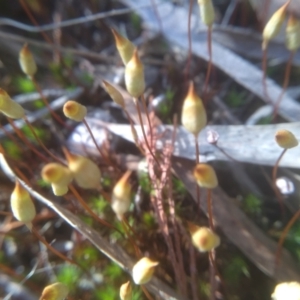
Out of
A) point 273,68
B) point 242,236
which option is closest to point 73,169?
point 242,236

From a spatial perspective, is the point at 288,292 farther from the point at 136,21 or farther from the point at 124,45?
the point at 136,21

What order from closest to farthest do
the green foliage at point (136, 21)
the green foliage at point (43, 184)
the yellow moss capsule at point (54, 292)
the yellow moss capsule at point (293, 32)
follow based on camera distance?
the yellow moss capsule at point (54, 292) < the yellow moss capsule at point (293, 32) < the green foliage at point (43, 184) < the green foliage at point (136, 21)

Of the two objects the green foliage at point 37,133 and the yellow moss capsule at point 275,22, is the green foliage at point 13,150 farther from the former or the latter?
the yellow moss capsule at point 275,22

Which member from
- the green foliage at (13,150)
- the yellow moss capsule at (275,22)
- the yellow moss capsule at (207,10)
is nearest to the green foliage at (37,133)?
the green foliage at (13,150)

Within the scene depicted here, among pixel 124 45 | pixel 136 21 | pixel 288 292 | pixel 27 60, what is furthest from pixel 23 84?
pixel 288 292

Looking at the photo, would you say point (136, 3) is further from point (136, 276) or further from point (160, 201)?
point (136, 276)

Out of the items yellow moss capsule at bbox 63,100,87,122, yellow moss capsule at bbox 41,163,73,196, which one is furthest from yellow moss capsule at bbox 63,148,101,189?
yellow moss capsule at bbox 63,100,87,122
